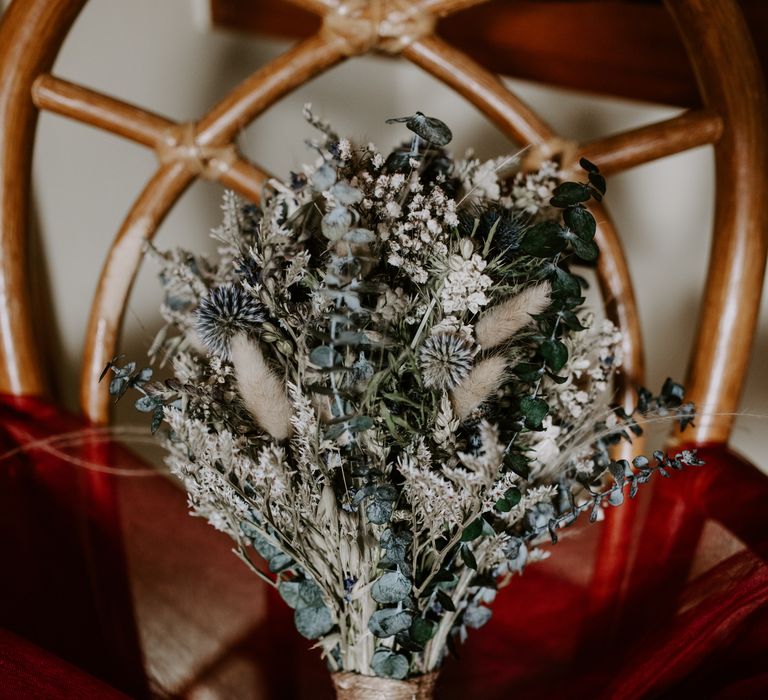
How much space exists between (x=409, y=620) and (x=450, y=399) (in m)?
0.13

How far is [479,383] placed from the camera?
443 millimetres

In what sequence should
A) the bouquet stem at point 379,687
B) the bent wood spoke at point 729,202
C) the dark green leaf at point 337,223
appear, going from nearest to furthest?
the dark green leaf at point 337,223 < the bouquet stem at point 379,687 < the bent wood spoke at point 729,202

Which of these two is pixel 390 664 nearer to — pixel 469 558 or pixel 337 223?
pixel 469 558

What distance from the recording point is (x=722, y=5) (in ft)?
2.31

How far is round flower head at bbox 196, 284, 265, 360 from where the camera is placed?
1.47ft

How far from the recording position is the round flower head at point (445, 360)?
44cm

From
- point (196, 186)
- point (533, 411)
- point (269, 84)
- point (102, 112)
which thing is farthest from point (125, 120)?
point (533, 411)

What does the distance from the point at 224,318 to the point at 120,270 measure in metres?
0.37

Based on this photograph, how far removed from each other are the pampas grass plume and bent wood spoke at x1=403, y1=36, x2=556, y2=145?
1.33 feet

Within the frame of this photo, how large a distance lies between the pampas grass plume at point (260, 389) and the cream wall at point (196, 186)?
0.65 m

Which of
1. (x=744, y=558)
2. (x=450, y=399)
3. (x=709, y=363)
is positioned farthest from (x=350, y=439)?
(x=709, y=363)

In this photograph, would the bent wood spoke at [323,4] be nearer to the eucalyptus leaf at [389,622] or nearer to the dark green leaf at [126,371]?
the dark green leaf at [126,371]

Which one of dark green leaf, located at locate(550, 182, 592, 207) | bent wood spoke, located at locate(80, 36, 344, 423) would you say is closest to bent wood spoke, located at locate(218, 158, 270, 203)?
bent wood spoke, located at locate(80, 36, 344, 423)

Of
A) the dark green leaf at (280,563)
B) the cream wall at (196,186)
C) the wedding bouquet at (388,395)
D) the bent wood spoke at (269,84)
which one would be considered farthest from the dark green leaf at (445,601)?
the cream wall at (196,186)
